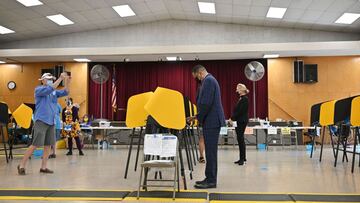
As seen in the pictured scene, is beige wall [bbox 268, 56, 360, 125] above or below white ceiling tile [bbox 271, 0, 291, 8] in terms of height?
below

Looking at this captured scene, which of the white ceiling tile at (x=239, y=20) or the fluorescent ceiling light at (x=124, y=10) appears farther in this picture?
the white ceiling tile at (x=239, y=20)

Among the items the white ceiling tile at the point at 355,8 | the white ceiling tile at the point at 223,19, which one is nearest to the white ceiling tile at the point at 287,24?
the white ceiling tile at the point at 223,19

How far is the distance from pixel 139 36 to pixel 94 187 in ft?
35.9

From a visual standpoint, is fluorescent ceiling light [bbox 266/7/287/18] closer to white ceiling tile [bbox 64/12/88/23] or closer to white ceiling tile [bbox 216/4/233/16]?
white ceiling tile [bbox 216/4/233/16]

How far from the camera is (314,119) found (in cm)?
845

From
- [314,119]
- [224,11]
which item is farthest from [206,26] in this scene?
[314,119]

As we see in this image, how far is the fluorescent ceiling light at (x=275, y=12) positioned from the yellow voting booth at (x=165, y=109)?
28.8 feet

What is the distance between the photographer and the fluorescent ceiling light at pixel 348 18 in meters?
11.2

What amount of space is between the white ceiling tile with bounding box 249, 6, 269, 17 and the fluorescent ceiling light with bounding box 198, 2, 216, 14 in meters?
1.29

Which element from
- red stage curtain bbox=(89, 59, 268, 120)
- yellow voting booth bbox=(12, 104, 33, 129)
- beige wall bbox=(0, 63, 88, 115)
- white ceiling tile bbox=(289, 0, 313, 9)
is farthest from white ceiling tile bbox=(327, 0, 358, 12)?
beige wall bbox=(0, 63, 88, 115)

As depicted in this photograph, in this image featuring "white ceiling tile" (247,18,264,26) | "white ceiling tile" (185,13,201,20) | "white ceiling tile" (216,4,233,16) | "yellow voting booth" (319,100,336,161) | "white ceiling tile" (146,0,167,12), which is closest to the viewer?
"yellow voting booth" (319,100,336,161)

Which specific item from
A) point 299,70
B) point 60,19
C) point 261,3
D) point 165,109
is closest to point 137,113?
point 165,109

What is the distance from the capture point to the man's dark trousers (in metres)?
3.80

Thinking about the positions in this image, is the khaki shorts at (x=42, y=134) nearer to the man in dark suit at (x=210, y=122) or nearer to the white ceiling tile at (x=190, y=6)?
the man in dark suit at (x=210, y=122)
